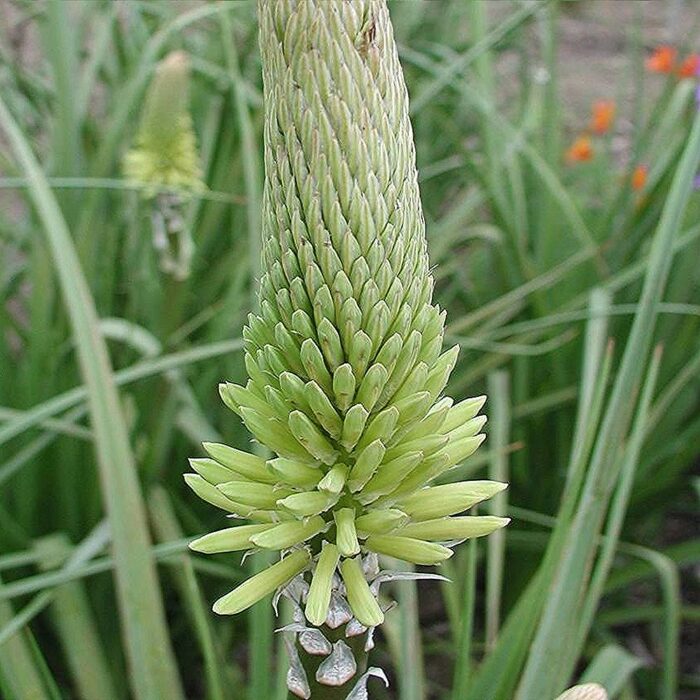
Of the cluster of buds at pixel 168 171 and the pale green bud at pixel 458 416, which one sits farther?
the cluster of buds at pixel 168 171

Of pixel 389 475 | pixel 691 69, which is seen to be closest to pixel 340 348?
pixel 389 475

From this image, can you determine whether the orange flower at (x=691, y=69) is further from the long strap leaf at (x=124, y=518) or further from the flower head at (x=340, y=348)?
the flower head at (x=340, y=348)

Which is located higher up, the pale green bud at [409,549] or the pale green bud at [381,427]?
the pale green bud at [381,427]

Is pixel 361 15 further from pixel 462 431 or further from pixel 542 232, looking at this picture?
pixel 542 232

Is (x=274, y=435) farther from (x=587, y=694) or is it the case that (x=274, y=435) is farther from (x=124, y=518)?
(x=124, y=518)

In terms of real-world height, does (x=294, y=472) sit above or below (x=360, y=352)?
below

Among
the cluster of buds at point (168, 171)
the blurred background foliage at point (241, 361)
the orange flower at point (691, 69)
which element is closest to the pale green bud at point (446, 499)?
the blurred background foliage at point (241, 361)
